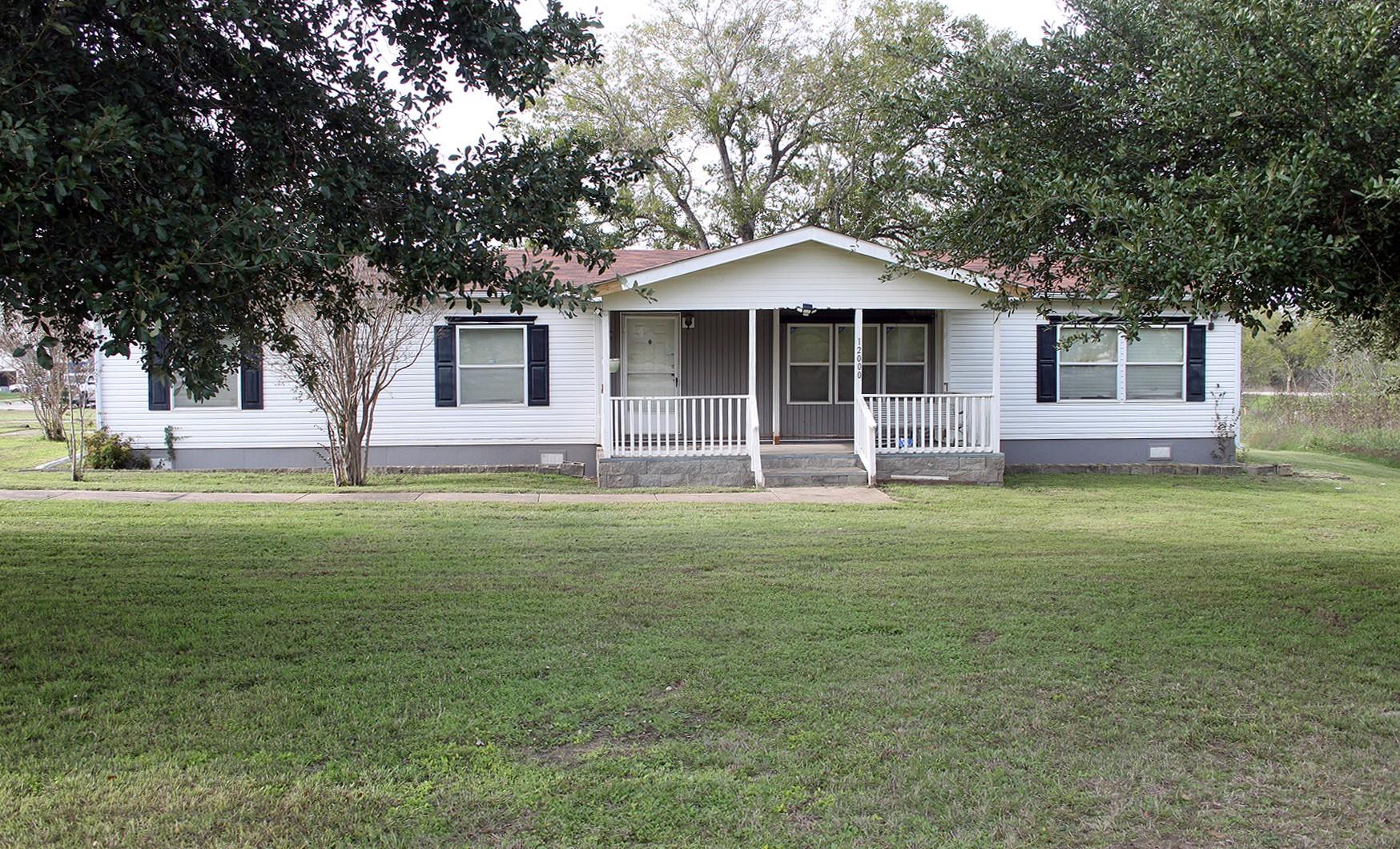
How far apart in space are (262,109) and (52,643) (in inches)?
125

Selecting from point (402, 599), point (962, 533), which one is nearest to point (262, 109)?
point (402, 599)

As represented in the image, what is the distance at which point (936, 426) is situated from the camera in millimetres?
15039

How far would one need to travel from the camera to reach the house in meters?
13.9

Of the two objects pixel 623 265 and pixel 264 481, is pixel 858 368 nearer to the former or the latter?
pixel 623 265

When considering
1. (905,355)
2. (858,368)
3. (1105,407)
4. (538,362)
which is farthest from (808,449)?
(1105,407)

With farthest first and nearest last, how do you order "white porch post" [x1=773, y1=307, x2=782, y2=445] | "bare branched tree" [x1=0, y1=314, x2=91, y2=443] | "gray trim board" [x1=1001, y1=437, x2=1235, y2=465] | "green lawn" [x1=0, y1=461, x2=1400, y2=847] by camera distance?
"bare branched tree" [x1=0, y1=314, x2=91, y2=443]
"gray trim board" [x1=1001, y1=437, x2=1235, y2=465]
"white porch post" [x1=773, y1=307, x2=782, y2=445]
"green lawn" [x1=0, y1=461, x2=1400, y2=847]

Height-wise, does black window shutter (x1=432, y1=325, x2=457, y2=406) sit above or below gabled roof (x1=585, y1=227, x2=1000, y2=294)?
below

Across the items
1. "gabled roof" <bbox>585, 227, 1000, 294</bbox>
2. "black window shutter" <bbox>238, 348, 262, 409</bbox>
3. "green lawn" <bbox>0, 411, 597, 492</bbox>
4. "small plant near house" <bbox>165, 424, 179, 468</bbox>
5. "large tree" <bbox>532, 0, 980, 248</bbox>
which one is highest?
"large tree" <bbox>532, 0, 980, 248</bbox>

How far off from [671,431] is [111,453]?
317 inches

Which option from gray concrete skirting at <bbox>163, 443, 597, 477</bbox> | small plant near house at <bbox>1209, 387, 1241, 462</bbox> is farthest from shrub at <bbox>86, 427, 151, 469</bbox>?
small plant near house at <bbox>1209, 387, 1241, 462</bbox>

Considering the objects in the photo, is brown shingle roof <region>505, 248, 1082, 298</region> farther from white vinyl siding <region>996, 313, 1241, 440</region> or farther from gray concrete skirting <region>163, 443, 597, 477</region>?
gray concrete skirting <region>163, 443, 597, 477</region>

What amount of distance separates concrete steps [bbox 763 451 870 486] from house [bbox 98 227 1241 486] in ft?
0.08

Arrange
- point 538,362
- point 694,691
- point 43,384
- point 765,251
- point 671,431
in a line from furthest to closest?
point 43,384
point 671,431
point 538,362
point 765,251
point 694,691

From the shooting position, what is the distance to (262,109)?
5.91m
